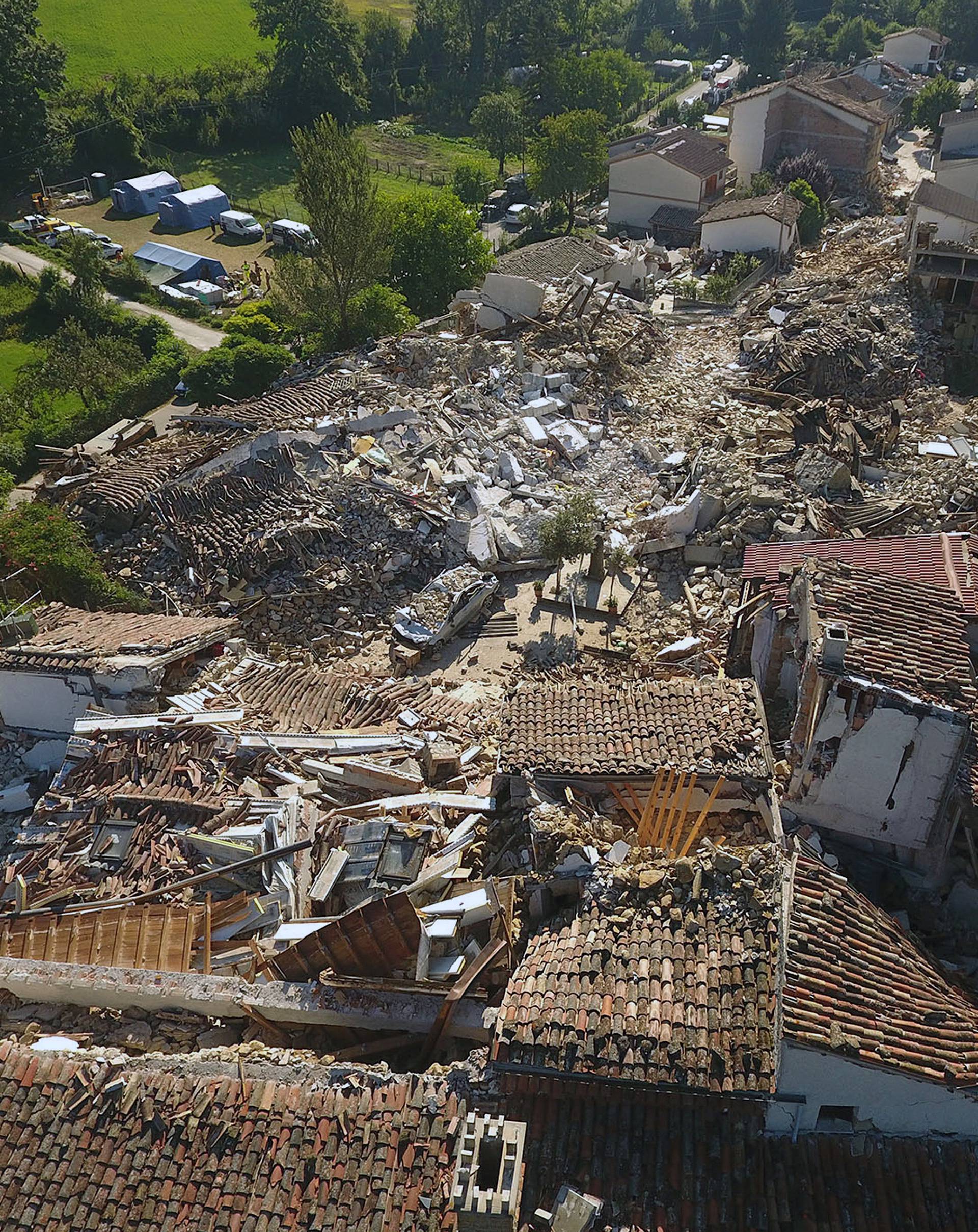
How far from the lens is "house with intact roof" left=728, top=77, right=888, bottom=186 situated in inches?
2192

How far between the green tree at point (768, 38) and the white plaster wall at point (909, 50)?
28.3ft

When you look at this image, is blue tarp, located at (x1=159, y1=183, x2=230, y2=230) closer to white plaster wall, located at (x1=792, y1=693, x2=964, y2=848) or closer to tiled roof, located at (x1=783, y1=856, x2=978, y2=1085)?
white plaster wall, located at (x1=792, y1=693, x2=964, y2=848)

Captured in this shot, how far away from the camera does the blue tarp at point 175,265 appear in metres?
55.2

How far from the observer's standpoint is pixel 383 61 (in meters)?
84.5

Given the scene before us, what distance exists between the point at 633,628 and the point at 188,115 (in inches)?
2743

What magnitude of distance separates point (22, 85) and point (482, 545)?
55.3 metres

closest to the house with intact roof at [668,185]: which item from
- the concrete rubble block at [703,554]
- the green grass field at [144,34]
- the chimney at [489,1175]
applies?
the concrete rubble block at [703,554]

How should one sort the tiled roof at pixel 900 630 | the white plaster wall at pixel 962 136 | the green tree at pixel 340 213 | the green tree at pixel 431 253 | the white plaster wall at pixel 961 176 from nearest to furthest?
the tiled roof at pixel 900 630
the green tree at pixel 340 213
the green tree at pixel 431 253
the white plaster wall at pixel 961 176
the white plaster wall at pixel 962 136

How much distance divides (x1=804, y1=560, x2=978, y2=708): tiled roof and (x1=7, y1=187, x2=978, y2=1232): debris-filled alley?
0.23 ft

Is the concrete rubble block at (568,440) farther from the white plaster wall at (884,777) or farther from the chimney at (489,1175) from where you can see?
the chimney at (489,1175)

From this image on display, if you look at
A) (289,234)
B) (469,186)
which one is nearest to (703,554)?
(289,234)

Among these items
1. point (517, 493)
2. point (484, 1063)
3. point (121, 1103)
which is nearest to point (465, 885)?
point (484, 1063)

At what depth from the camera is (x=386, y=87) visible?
83812mm

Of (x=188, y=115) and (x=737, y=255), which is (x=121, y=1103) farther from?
(x=188, y=115)
